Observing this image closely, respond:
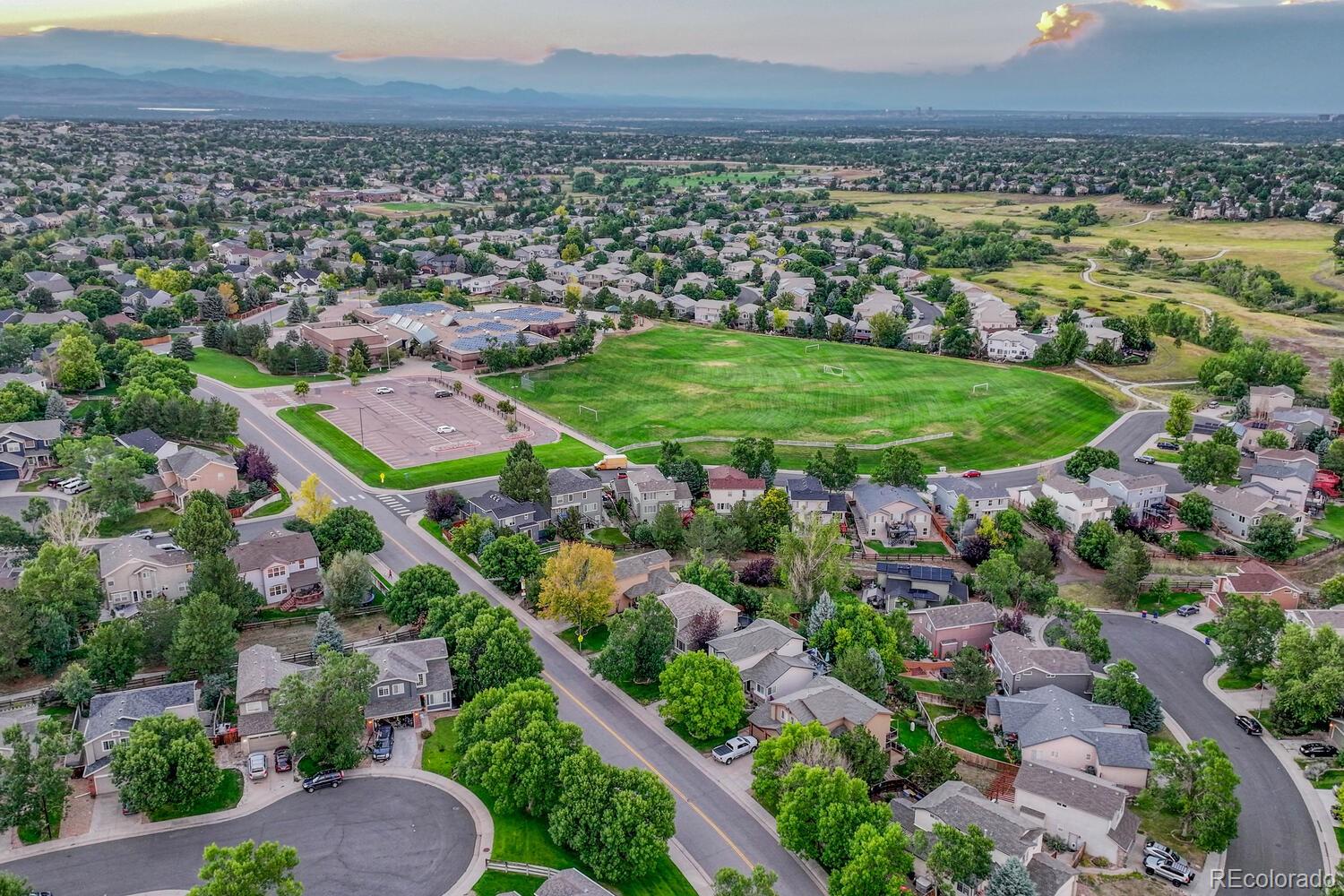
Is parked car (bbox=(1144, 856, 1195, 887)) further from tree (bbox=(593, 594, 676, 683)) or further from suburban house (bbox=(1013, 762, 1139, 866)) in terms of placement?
tree (bbox=(593, 594, 676, 683))

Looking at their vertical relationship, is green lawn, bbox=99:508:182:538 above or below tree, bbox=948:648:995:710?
below

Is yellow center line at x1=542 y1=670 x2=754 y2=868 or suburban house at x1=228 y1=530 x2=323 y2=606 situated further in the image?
suburban house at x1=228 y1=530 x2=323 y2=606

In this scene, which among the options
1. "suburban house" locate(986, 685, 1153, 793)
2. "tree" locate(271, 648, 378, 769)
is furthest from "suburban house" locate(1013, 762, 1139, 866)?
"tree" locate(271, 648, 378, 769)

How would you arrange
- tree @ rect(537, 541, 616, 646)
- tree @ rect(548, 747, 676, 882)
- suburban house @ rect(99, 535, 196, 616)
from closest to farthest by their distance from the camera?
tree @ rect(548, 747, 676, 882), tree @ rect(537, 541, 616, 646), suburban house @ rect(99, 535, 196, 616)

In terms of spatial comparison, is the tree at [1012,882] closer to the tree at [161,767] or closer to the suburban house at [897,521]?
the tree at [161,767]

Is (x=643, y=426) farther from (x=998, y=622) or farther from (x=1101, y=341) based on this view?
(x=1101, y=341)

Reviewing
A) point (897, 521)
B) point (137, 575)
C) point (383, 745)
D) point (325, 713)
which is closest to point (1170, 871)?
point (383, 745)

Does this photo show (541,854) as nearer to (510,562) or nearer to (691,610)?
(691,610)

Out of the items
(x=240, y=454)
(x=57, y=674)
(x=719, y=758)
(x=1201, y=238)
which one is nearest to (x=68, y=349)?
(x=240, y=454)

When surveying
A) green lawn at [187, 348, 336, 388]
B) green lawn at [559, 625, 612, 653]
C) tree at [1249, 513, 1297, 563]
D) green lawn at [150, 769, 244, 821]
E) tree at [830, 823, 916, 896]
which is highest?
A: tree at [1249, 513, 1297, 563]
